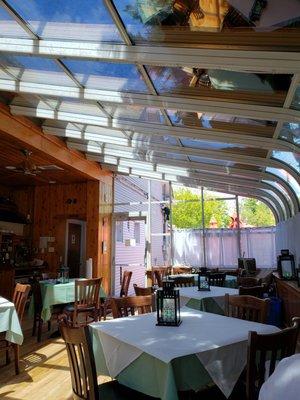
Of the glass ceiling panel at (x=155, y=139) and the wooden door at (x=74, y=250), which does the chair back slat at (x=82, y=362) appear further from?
the wooden door at (x=74, y=250)

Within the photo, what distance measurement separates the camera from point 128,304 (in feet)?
10.7

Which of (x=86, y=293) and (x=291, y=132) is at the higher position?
(x=291, y=132)

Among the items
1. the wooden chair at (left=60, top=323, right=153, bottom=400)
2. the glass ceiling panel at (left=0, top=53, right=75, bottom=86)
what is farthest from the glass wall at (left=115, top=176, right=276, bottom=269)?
the wooden chair at (left=60, top=323, right=153, bottom=400)

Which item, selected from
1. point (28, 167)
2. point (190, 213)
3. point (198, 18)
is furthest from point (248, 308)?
point (190, 213)

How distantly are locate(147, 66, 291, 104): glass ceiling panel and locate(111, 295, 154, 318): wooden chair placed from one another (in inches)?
91.7

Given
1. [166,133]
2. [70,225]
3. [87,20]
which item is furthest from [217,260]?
[87,20]

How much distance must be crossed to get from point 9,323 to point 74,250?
20.6 feet

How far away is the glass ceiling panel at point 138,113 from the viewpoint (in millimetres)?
4707

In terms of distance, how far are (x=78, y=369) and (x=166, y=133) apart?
151 inches

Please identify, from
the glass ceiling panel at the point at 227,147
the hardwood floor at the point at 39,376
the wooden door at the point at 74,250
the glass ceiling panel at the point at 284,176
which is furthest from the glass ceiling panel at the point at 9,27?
the wooden door at the point at 74,250

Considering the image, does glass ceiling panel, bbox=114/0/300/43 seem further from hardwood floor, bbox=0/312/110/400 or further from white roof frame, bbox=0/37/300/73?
hardwood floor, bbox=0/312/110/400

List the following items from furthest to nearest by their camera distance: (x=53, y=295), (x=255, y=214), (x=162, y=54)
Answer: (x=255, y=214), (x=53, y=295), (x=162, y=54)

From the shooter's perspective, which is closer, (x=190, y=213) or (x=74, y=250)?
(x=74, y=250)

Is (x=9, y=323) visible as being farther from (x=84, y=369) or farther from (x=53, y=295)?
(x=84, y=369)
